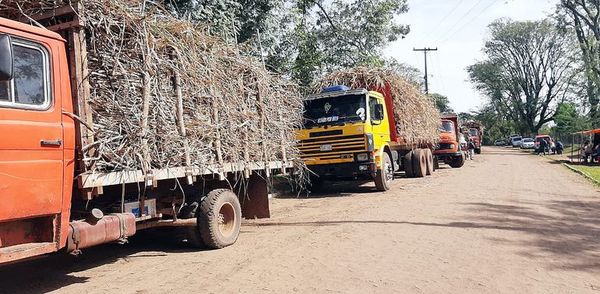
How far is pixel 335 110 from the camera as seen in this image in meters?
12.9

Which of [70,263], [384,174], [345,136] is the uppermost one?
[345,136]

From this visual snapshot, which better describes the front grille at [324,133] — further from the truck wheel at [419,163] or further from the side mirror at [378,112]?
the truck wheel at [419,163]

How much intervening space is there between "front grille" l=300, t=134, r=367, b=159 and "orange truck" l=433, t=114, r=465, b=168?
1122 centimetres

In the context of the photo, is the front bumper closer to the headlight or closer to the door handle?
the headlight

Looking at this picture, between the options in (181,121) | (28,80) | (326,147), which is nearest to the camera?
(28,80)

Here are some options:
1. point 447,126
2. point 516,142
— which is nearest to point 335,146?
point 447,126

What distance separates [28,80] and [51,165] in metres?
0.80

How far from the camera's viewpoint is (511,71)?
2292 inches

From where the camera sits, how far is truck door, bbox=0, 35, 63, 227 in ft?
13.7

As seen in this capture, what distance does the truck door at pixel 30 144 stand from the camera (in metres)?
4.16

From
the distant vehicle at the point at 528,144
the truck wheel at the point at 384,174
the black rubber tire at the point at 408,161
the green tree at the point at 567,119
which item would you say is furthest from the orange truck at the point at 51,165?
the distant vehicle at the point at 528,144

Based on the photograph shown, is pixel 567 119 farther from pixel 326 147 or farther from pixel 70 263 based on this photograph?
pixel 70 263

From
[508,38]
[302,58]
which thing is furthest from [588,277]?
[508,38]

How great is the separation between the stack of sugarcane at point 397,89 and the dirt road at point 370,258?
18.7 feet
